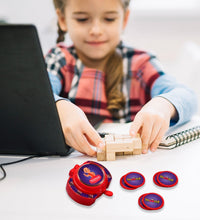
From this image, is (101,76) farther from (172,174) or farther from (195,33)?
(195,33)

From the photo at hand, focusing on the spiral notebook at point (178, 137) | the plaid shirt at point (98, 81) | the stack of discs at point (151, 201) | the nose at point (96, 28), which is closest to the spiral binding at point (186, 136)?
the spiral notebook at point (178, 137)

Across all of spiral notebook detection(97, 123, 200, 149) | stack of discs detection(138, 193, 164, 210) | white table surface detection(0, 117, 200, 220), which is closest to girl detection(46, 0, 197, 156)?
spiral notebook detection(97, 123, 200, 149)

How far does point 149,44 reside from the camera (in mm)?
1756

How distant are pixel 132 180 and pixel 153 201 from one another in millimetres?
59

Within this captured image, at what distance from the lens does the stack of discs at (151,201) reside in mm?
399

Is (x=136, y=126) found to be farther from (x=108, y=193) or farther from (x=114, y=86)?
(x=114, y=86)

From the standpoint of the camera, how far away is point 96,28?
2.86 ft

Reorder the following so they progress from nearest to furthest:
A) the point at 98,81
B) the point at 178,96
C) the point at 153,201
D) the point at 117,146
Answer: the point at 153,201
the point at 117,146
the point at 178,96
the point at 98,81

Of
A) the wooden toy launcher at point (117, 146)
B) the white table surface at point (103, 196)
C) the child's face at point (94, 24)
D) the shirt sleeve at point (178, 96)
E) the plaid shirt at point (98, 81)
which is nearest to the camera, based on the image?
the white table surface at point (103, 196)

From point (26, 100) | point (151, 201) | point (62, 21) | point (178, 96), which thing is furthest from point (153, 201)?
point (62, 21)

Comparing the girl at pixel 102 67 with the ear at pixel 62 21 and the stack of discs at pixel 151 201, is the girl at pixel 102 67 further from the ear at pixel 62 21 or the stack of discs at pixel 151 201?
the stack of discs at pixel 151 201

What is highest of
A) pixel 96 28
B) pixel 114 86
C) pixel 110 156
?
pixel 96 28

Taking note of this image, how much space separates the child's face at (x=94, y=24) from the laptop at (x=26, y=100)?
0.47 metres

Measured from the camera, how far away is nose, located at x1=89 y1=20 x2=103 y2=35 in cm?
87
